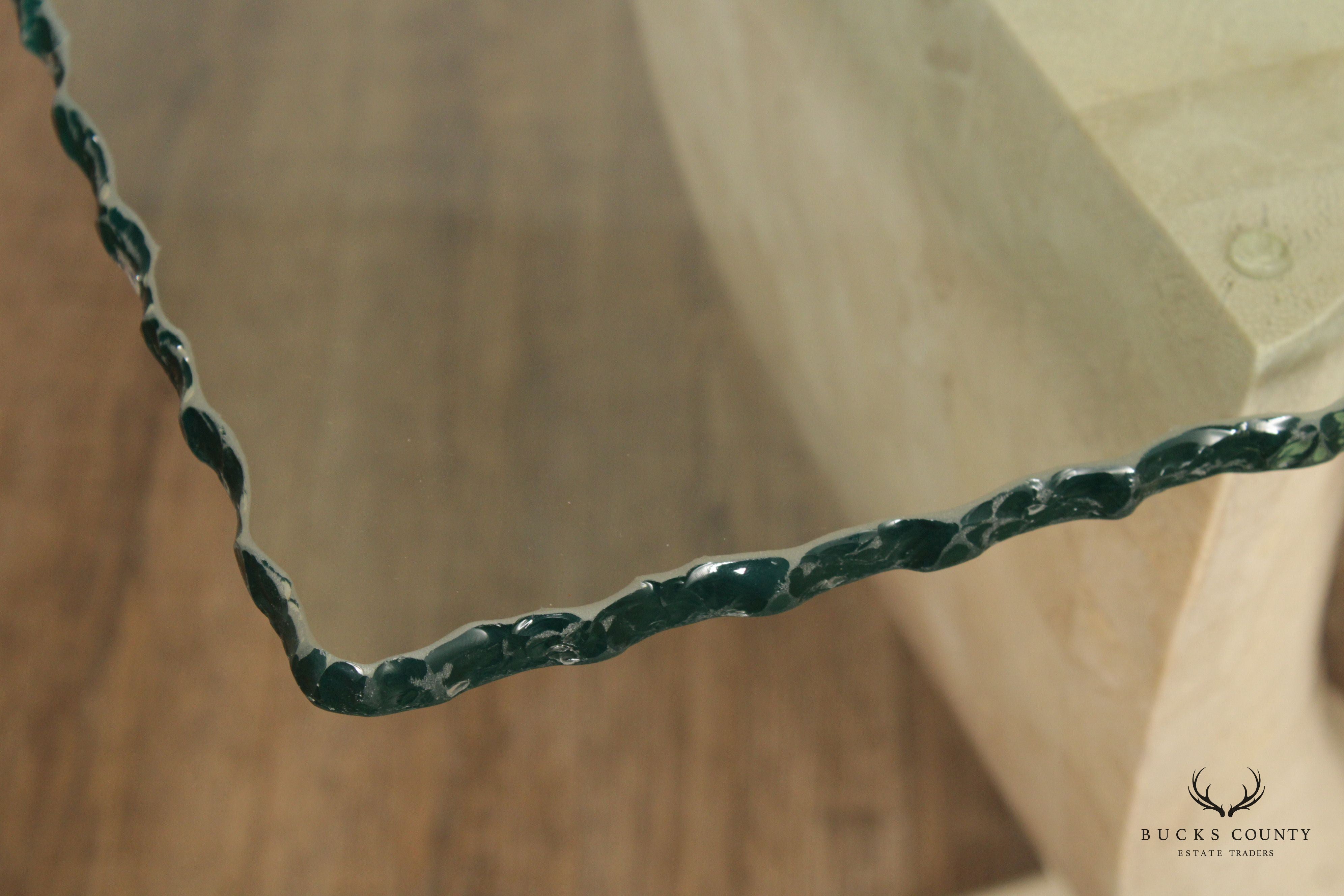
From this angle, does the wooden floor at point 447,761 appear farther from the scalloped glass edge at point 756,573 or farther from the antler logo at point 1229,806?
the scalloped glass edge at point 756,573

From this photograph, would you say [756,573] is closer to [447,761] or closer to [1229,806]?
[1229,806]

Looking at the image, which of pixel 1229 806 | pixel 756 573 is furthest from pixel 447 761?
pixel 756 573

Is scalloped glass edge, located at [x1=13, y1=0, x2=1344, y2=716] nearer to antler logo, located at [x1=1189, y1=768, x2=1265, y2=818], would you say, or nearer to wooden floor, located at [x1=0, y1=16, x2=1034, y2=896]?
antler logo, located at [x1=1189, y1=768, x2=1265, y2=818]

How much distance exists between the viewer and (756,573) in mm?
266

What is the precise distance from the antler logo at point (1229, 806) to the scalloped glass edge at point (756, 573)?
0.31 metres

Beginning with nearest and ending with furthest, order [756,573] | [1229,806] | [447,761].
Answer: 1. [756,573]
2. [1229,806]
3. [447,761]

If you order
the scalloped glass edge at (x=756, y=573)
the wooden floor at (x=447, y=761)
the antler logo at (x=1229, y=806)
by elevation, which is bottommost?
the scalloped glass edge at (x=756, y=573)

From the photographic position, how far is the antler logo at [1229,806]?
0.55m

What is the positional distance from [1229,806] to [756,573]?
411mm

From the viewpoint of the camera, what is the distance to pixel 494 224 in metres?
0.38

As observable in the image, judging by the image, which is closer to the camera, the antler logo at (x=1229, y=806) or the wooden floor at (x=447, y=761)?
the antler logo at (x=1229, y=806)

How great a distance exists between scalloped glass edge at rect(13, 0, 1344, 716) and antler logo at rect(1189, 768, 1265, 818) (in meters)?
0.31

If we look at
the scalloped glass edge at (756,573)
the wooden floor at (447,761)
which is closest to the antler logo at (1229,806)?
the wooden floor at (447,761)

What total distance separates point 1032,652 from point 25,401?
760 mm
